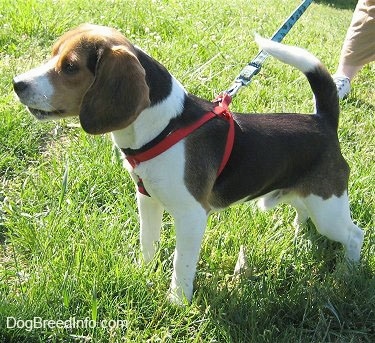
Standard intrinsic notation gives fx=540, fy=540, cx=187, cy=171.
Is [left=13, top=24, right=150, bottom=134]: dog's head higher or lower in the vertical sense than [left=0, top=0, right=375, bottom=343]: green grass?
higher

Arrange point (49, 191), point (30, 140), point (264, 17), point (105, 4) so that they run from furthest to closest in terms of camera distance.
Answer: point (264, 17), point (105, 4), point (30, 140), point (49, 191)

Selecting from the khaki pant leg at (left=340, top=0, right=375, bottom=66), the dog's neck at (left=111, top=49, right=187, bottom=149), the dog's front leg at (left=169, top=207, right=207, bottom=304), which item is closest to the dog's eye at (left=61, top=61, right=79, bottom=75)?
the dog's neck at (left=111, top=49, right=187, bottom=149)

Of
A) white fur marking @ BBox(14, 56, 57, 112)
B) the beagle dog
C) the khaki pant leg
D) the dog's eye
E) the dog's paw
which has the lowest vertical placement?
the khaki pant leg

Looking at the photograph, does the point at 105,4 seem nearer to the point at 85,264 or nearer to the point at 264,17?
the point at 264,17

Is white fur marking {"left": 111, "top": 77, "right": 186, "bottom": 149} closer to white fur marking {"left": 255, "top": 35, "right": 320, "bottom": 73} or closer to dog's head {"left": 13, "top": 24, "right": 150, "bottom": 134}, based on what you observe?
dog's head {"left": 13, "top": 24, "right": 150, "bottom": 134}

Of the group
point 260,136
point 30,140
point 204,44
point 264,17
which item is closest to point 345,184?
point 260,136

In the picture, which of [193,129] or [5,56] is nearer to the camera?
[193,129]

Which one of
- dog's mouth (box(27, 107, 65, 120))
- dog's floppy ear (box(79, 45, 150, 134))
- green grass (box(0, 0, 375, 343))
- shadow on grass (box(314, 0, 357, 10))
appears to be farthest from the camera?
shadow on grass (box(314, 0, 357, 10))

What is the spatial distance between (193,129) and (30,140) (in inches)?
62.7

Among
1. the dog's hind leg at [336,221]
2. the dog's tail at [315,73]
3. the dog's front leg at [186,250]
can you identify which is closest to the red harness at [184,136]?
the dog's front leg at [186,250]

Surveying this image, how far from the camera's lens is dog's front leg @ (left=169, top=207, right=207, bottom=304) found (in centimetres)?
243

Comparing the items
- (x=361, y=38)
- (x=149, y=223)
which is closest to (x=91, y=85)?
(x=149, y=223)

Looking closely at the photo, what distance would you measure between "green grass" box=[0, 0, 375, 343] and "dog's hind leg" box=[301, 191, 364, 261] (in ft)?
0.32

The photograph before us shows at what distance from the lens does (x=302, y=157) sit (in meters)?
2.71
